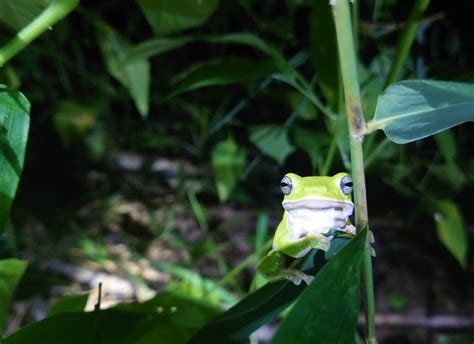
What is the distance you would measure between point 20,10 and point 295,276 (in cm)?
37

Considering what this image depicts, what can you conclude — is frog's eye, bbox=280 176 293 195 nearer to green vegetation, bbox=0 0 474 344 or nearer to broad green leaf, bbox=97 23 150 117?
green vegetation, bbox=0 0 474 344

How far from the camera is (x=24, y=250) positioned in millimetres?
1566

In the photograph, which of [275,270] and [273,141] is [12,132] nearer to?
[275,270]

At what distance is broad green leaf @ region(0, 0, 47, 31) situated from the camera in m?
0.53

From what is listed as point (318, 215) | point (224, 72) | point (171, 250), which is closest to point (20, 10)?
point (224, 72)

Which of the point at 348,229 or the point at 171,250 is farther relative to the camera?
the point at 171,250

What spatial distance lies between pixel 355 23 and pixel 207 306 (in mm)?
379

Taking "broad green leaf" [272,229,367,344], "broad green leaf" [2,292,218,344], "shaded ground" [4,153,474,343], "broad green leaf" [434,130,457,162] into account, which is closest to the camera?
"broad green leaf" [272,229,367,344]

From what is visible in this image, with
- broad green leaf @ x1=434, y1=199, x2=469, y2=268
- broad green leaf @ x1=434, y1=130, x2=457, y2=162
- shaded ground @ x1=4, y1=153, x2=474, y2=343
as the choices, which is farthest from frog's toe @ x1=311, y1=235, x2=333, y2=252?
shaded ground @ x1=4, y1=153, x2=474, y2=343

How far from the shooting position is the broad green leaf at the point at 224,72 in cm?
66

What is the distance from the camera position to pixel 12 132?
1.50 feet

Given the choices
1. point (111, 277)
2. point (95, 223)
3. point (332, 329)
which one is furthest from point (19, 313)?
point (332, 329)

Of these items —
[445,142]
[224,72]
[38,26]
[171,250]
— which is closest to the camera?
[38,26]

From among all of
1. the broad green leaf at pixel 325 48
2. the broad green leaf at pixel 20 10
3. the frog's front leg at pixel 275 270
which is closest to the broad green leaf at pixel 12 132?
the broad green leaf at pixel 20 10
